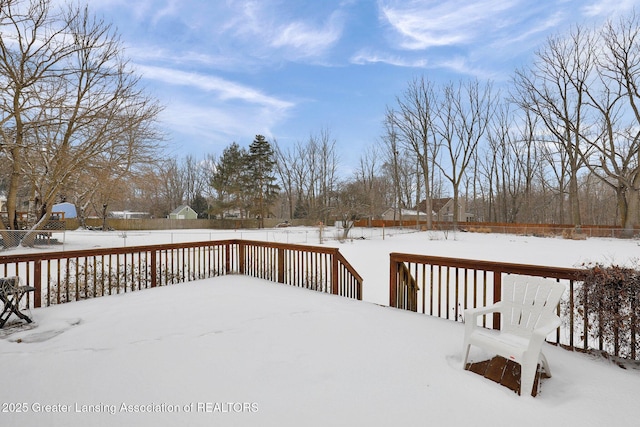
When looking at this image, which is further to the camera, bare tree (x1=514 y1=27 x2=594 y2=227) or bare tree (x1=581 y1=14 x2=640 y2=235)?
bare tree (x1=514 y1=27 x2=594 y2=227)

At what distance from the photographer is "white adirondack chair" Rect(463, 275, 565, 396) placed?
204 centimetres

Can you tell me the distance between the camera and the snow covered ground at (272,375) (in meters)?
1.88

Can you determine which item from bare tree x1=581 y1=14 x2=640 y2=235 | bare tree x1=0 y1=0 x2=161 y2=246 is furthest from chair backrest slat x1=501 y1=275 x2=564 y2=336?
bare tree x1=581 y1=14 x2=640 y2=235

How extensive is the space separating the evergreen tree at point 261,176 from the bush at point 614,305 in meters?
30.8

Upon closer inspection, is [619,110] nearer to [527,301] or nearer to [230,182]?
[527,301]

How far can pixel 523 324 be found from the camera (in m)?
2.48

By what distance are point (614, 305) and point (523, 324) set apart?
80cm

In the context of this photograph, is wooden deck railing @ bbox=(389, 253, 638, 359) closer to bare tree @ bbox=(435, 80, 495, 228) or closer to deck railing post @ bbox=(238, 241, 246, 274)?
deck railing post @ bbox=(238, 241, 246, 274)

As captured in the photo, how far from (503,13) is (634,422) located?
1089cm

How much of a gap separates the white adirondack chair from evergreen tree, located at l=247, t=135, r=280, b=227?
3068cm

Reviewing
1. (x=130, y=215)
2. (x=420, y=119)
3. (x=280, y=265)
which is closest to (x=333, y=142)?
(x=420, y=119)

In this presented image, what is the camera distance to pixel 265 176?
32.6 metres

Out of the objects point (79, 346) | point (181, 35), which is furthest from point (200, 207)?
point (79, 346)

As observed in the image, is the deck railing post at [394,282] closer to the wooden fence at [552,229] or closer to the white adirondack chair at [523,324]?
the white adirondack chair at [523,324]
